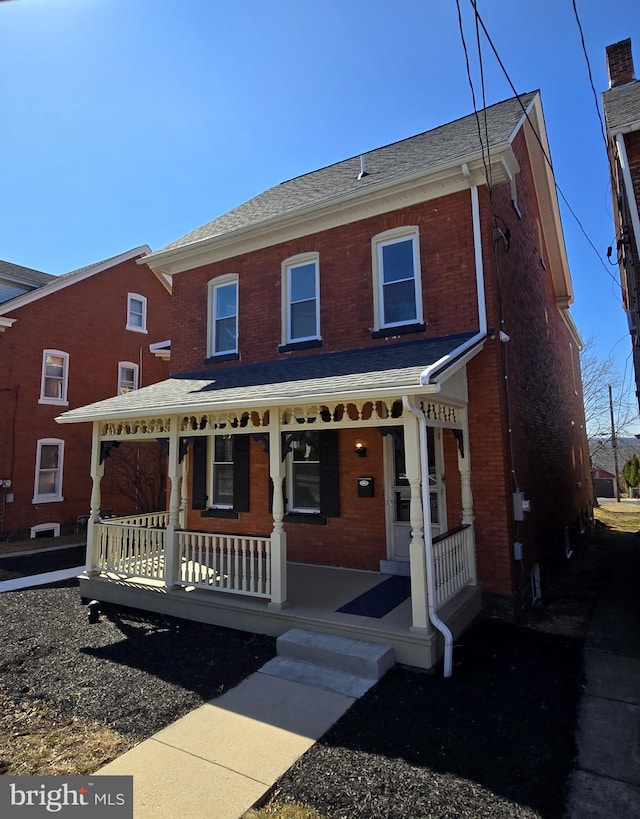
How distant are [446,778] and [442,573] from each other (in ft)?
8.15

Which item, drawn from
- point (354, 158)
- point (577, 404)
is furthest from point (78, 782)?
point (577, 404)

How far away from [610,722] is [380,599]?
2841 millimetres

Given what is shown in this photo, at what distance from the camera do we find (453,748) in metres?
3.69

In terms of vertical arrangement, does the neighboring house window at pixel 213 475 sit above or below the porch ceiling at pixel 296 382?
below

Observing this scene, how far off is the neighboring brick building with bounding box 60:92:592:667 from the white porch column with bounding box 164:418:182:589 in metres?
0.03

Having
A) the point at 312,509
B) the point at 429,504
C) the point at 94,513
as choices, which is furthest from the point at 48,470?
the point at 429,504

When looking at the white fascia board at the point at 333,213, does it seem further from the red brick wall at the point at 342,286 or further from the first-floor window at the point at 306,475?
the first-floor window at the point at 306,475

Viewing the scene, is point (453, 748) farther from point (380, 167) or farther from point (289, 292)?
point (380, 167)

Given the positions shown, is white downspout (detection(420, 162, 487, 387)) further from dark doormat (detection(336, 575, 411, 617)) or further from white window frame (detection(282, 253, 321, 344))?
dark doormat (detection(336, 575, 411, 617))

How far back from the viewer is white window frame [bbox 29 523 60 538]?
49.7 ft

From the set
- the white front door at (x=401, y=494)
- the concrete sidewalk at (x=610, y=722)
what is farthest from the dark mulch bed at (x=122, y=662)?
the concrete sidewalk at (x=610, y=722)

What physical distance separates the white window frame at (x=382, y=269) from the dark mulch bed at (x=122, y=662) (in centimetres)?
519

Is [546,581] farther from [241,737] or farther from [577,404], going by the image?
[577,404]

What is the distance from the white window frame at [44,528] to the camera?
15134 mm
